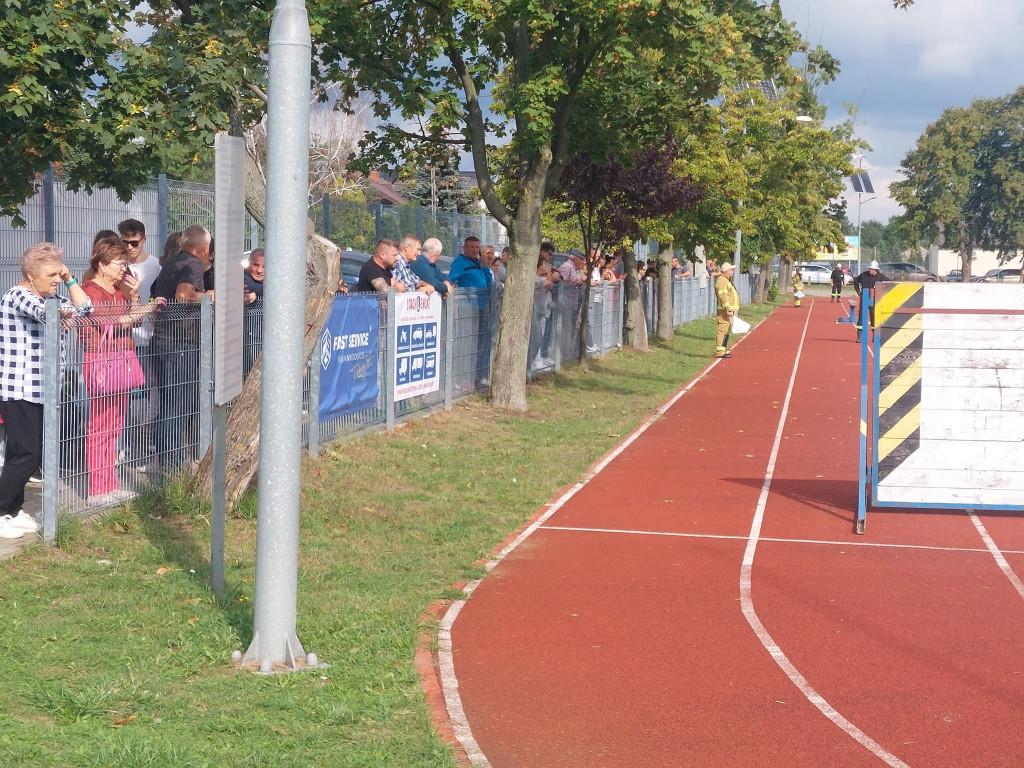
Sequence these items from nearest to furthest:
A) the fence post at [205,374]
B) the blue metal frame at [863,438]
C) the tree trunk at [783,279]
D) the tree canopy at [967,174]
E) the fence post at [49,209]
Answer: the fence post at [205,374], the blue metal frame at [863,438], the fence post at [49,209], the tree canopy at [967,174], the tree trunk at [783,279]

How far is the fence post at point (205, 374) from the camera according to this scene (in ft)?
33.5

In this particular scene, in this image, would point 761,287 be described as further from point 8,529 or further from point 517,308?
point 8,529

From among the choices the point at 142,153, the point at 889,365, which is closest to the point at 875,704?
the point at 889,365

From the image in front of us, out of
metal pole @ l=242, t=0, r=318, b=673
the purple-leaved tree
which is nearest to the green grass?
metal pole @ l=242, t=0, r=318, b=673

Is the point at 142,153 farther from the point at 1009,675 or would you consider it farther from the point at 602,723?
the point at 1009,675

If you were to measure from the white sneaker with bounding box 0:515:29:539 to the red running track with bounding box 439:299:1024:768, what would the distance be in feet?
9.74

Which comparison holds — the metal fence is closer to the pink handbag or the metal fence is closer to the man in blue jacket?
the pink handbag

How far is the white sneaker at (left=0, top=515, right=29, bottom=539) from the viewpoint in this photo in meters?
8.39

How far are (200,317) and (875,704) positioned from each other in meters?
6.11

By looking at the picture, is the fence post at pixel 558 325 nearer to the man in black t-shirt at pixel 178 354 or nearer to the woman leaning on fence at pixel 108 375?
the man in black t-shirt at pixel 178 354

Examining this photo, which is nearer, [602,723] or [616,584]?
[602,723]

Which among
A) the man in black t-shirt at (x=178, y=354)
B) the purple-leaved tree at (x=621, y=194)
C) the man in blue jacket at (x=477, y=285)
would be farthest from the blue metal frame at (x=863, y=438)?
the purple-leaved tree at (x=621, y=194)

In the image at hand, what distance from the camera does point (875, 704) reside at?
6.36 meters

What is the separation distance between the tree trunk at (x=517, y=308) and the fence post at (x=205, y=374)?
764cm
